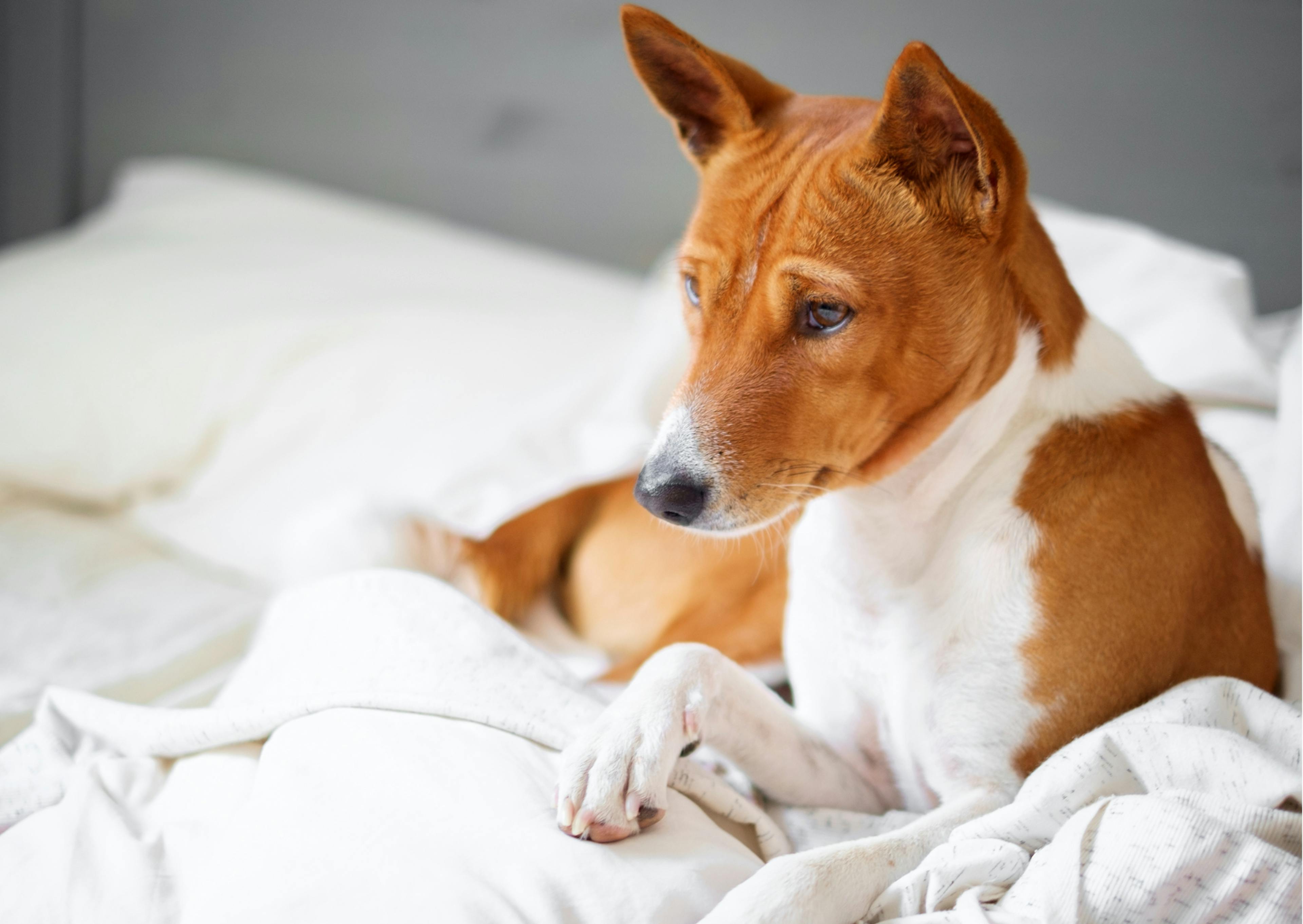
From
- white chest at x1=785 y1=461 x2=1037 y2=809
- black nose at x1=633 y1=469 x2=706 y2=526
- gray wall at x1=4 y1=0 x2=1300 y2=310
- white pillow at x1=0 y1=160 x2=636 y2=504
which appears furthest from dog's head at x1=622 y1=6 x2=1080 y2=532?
gray wall at x1=4 y1=0 x2=1300 y2=310

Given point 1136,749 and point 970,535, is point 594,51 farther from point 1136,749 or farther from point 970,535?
point 1136,749

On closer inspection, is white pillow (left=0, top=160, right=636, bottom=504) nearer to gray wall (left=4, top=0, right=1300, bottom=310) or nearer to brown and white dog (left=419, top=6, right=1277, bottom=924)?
gray wall (left=4, top=0, right=1300, bottom=310)

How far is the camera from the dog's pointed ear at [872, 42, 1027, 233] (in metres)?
0.93

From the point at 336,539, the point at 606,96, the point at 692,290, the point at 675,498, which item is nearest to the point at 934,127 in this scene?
the point at 692,290

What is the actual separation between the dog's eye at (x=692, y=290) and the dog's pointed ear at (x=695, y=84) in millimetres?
203

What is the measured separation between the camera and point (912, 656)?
115cm

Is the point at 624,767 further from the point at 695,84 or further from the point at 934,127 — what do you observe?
the point at 695,84

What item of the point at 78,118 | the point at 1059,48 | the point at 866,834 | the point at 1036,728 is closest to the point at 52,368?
the point at 78,118

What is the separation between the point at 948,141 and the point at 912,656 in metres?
0.56

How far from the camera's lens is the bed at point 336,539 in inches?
37.1

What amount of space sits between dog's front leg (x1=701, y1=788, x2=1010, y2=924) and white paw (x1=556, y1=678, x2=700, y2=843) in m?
0.12

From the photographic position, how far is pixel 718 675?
3.74ft

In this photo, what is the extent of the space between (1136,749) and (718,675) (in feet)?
1.41

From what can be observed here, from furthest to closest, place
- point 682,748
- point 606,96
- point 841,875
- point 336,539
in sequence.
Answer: point 606,96
point 336,539
point 682,748
point 841,875
